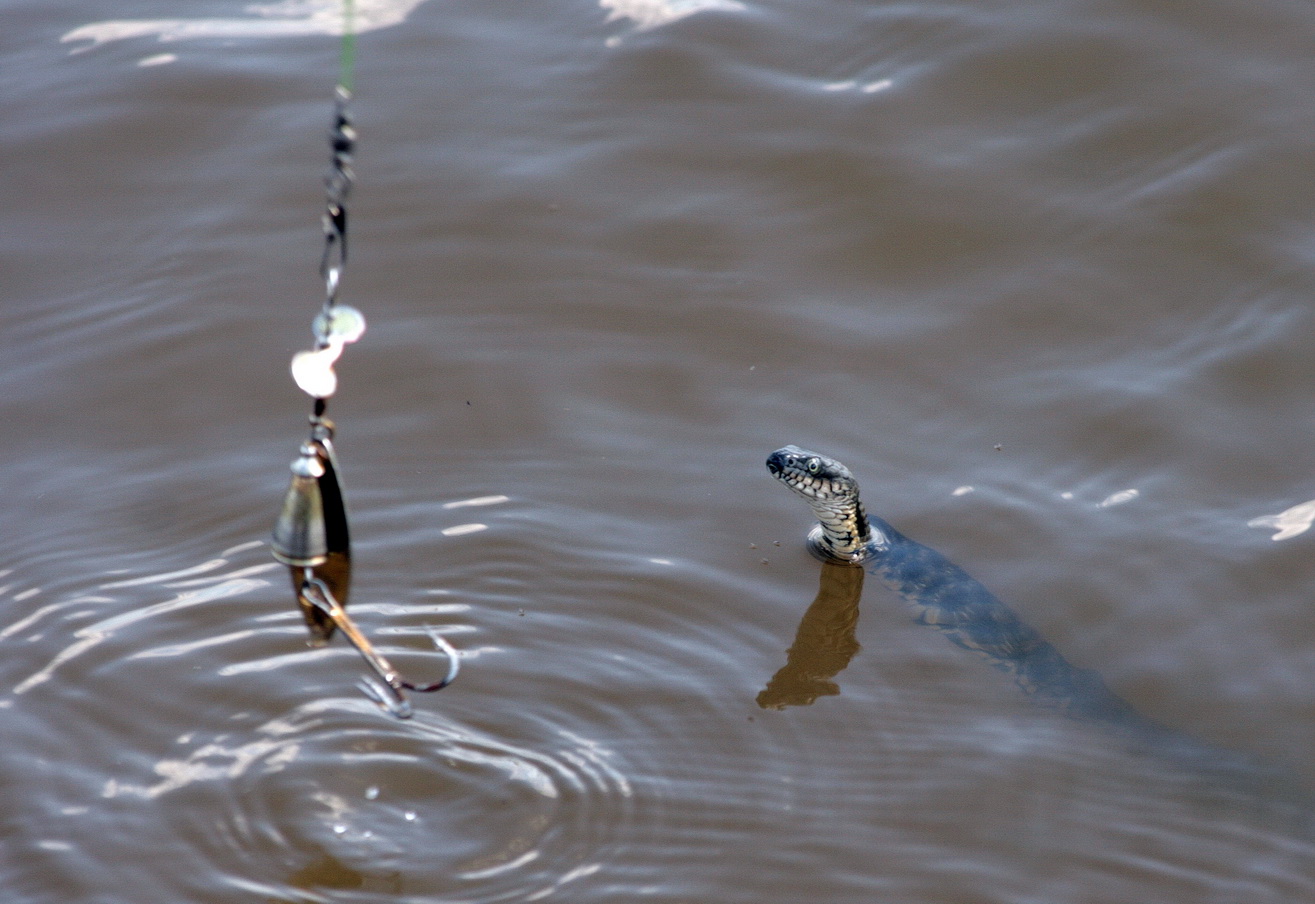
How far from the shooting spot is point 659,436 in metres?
6.15

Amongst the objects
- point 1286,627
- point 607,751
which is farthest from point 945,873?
point 1286,627

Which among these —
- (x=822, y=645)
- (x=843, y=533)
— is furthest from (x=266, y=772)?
(x=843, y=533)

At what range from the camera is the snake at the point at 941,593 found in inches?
202

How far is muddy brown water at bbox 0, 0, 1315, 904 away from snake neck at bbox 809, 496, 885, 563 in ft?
0.50

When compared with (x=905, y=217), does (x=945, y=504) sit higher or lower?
lower

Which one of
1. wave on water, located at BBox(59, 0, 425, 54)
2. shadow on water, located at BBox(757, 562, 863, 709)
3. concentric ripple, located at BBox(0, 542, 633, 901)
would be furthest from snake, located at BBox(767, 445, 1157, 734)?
wave on water, located at BBox(59, 0, 425, 54)

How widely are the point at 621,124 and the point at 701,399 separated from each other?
2.20 metres

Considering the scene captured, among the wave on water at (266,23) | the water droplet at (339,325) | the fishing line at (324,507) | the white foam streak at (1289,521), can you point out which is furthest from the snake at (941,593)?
the wave on water at (266,23)

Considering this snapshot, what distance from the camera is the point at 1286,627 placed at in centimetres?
535

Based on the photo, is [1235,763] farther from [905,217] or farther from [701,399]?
[905,217]

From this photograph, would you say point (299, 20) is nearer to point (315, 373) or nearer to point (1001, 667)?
point (1001, 667)

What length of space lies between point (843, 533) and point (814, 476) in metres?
0.27

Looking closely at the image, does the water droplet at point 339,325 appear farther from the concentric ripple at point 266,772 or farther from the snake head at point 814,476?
the snake head at point 814,476

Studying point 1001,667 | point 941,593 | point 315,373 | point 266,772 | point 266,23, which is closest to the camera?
point 315,373
